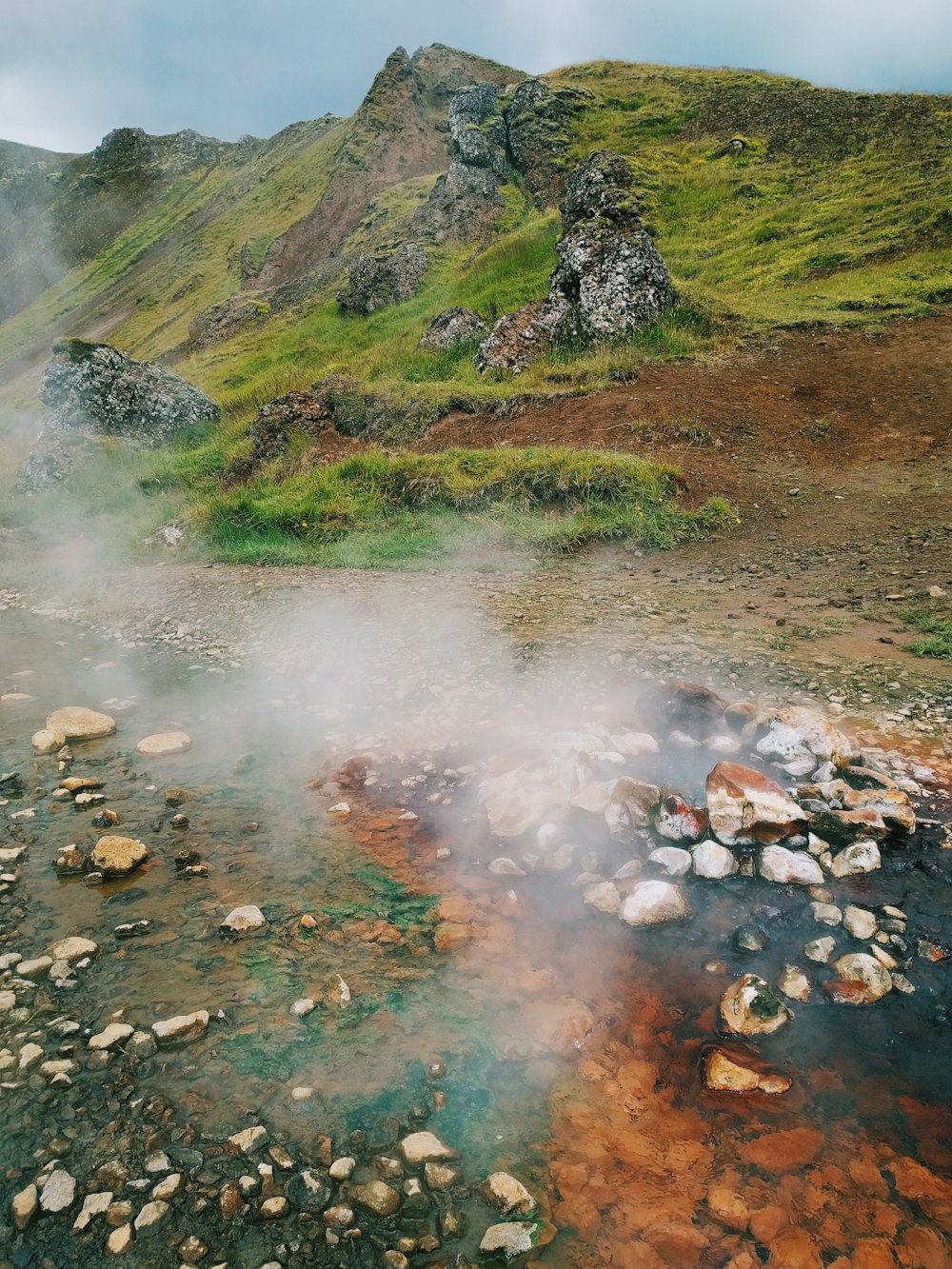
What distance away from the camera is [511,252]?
1906cm

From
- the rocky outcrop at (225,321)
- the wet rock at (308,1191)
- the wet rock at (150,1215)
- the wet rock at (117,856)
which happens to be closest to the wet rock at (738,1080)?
the wet rock at (308,1191)

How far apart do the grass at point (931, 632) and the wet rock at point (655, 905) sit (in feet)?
10.1

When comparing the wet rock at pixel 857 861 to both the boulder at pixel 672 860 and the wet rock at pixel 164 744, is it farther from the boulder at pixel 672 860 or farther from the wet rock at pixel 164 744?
the wet rock at pixel 164 744

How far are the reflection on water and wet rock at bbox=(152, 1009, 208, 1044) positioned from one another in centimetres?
5

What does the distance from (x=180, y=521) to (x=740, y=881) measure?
10032mm

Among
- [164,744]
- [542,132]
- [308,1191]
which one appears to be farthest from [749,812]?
[542,132]

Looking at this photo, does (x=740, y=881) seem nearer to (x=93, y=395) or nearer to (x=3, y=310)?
(x=93, y=395)

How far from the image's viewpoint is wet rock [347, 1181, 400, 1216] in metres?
1.82

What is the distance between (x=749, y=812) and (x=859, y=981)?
31.7 inches

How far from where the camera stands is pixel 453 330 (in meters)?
15.5

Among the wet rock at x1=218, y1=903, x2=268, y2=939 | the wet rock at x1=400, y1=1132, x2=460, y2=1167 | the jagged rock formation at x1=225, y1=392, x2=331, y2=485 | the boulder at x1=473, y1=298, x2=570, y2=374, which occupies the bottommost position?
the wet rock at x1=218, y1=903, x2=268, y2=939

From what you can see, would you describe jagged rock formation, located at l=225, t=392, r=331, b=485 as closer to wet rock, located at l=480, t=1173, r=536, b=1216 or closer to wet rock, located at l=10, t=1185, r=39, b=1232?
wet rock, located at l=10, t=1185, r=39, b=1232

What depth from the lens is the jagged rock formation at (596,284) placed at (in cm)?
1298

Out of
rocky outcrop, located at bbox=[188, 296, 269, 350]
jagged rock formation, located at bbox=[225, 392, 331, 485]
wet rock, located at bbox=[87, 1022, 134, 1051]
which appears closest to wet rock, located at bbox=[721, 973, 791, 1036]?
wet rock, located at bbox=[87, 1022, 134, 1051]
